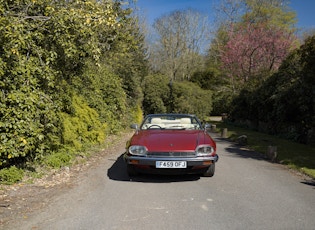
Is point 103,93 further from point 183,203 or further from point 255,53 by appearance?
point 255,53

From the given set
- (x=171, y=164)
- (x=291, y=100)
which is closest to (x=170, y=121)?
(x=171, y=164)

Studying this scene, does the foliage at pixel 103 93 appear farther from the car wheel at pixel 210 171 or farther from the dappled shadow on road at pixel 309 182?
the dappled shadow on road at pixel 309 182

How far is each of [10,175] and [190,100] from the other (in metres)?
24.9

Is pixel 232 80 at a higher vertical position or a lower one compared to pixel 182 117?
higher

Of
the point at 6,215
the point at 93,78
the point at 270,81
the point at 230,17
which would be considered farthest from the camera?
the point at 230,17

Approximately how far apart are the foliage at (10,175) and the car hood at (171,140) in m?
2.31

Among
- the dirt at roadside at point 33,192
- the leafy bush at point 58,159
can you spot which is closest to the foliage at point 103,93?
the leafy bush at point 58,159

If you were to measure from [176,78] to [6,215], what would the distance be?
41862mm

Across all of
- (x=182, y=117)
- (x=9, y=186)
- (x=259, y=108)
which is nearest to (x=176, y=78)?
(x=259, y=108)

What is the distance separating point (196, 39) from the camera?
154 ft

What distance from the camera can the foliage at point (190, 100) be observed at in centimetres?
2988

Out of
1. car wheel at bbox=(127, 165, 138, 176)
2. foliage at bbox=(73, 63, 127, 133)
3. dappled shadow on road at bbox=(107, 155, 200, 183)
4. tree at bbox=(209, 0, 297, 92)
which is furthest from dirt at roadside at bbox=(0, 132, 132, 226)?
tree at bbox=(209, 0, 297, 92)

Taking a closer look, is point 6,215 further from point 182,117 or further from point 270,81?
point 270,81

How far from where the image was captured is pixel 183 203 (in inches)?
202
